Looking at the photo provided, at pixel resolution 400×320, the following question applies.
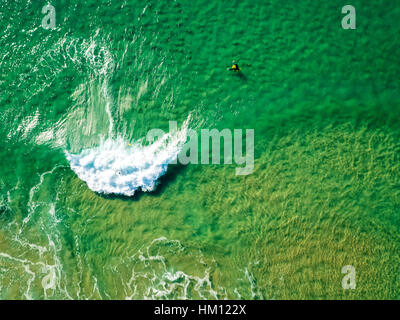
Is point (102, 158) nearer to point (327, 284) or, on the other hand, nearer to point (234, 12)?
point (234, 12)

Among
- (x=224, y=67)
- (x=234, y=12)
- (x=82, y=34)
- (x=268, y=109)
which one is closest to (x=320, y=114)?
(x=268, y=109)

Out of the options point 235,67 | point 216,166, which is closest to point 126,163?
point 216,166

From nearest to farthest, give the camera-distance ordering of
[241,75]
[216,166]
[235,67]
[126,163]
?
[235,67]
[241,75]
[216,166]
[126,163]

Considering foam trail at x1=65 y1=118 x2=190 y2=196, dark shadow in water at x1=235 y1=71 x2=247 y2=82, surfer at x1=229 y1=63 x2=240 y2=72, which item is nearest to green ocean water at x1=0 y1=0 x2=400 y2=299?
dark shadow in water at x1=235 y1=71 x2=247 y2=82

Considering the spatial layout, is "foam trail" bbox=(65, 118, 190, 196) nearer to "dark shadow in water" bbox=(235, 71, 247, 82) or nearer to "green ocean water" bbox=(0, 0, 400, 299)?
"green ocean water" bbox=(0, 0, 400, 299)

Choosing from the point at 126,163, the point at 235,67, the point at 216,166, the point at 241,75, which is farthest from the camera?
the point at 126,163

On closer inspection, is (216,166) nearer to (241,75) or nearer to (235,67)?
(241,75)
